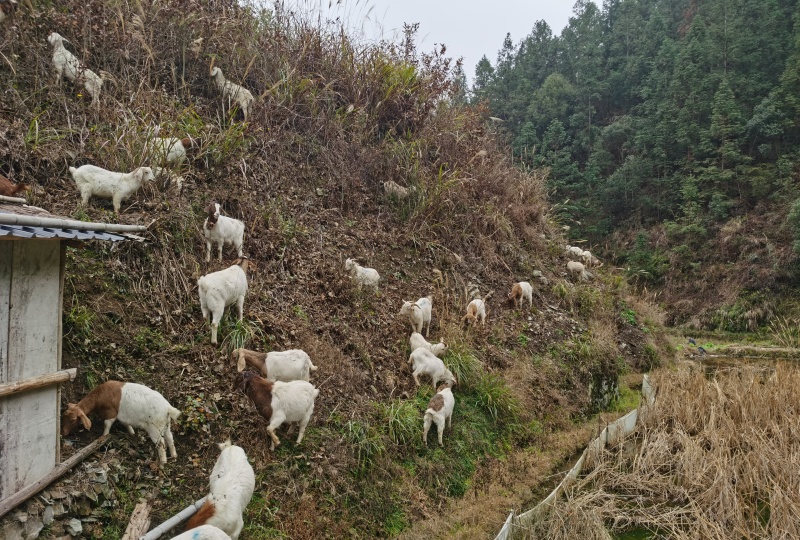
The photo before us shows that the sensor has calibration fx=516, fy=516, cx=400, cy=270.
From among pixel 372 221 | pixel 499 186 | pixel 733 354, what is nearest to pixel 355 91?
pixel 372 221

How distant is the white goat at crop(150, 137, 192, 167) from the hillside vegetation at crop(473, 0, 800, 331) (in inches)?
654

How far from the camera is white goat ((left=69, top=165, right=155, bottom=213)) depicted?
5902 millimetres

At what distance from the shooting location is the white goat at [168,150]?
6.84 m

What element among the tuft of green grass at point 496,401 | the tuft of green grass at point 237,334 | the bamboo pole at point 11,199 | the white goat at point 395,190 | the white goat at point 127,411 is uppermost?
the white goat at point 395,190

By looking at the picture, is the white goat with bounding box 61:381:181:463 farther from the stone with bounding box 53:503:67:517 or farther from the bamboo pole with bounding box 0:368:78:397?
the stone with bounding box 53:503:67:517

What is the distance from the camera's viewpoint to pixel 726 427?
25.4 ft

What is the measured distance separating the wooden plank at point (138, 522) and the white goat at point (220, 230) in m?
3.19

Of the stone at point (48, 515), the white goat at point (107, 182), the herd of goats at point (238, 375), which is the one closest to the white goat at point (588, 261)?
the herd of goats at point (238, 375)

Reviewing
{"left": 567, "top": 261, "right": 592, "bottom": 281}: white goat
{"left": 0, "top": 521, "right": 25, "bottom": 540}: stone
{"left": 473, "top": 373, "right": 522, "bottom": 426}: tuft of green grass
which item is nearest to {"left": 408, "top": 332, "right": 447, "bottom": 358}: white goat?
{"left": 473, "top": 373, "right": 522, "bottom": 426}: tuft of green grass

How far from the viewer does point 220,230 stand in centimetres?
654

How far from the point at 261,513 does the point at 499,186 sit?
1079cm

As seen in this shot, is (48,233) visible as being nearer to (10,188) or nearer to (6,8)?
(10,188)

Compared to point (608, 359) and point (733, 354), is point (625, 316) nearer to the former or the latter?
point (608, 359)

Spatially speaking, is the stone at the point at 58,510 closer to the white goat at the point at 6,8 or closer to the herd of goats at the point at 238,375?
the herd of goats at the point at 238,375
